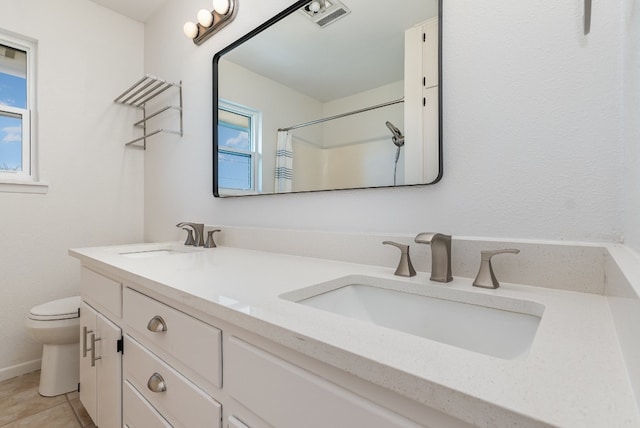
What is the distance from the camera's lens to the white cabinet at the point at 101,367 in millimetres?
1021

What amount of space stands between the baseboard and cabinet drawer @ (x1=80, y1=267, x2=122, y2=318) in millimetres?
1006

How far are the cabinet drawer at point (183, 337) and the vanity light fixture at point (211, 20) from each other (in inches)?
55.3

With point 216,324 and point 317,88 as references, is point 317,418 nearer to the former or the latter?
point 216,324

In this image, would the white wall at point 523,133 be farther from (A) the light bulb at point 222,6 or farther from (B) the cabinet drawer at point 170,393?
(A) the light bulb at point 222,6

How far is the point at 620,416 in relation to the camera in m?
0.26

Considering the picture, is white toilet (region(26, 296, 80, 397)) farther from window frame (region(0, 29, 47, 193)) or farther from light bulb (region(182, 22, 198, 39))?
light bulb (region(182, 22, 198, 39))

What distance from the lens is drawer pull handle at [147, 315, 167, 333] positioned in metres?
0.76

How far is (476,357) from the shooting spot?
1.21 ft

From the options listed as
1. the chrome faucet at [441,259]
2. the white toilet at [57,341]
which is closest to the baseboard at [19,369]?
the white toilet at [57,341]

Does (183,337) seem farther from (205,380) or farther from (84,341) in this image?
(84,341)

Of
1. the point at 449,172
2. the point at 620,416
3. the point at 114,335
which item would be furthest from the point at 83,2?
the point at 620,416

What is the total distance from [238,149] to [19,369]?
1.88 metres

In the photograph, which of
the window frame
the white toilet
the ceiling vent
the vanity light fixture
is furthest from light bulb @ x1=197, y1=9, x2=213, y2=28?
the white toilet

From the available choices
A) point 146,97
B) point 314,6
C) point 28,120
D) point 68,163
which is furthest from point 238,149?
point 28,120
